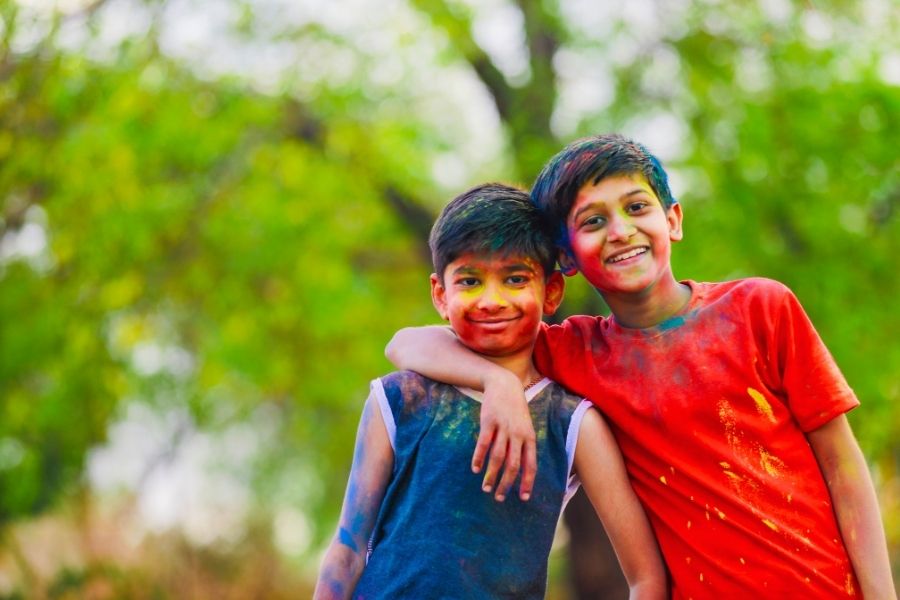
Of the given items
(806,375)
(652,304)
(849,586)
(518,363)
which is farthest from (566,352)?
(849,586)

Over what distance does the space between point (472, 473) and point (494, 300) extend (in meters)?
0.39

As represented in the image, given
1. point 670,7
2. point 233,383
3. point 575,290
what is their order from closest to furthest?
1. point 575,290
2. point 670,7
3. point 233,383

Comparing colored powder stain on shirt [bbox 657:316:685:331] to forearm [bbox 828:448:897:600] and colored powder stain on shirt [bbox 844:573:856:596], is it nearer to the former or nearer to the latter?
forearm [bbox 828:448:897:600]

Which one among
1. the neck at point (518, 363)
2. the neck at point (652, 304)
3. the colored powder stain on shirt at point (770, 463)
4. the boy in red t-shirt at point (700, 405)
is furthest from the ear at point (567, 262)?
the colored powder stain on shirt at point (770, 463)

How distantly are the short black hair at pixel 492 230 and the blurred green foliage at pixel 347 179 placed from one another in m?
3.32

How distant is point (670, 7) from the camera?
7383mm

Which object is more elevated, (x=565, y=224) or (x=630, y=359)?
(x=565, y=224)

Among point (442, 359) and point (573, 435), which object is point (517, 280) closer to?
point (442, 359)

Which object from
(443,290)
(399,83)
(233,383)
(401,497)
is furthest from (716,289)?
(233,383)

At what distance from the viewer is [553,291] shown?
2.50 meters

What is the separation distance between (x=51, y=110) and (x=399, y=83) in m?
3.16

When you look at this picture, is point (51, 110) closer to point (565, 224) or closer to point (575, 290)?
point (575, 290)

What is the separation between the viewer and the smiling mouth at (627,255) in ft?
7.81

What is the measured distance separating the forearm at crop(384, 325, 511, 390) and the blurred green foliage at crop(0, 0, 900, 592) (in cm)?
328
